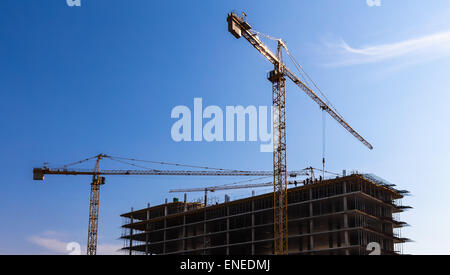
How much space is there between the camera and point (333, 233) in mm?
94062

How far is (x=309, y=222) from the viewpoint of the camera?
325ft

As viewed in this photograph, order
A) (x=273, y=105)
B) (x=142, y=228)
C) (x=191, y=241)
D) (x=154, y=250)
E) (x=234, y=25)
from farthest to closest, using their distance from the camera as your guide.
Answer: (x=142, y=228) → (x=154, y=250) → (x=191, y=241) → (x=273, y=105) → (x=234, y=25)

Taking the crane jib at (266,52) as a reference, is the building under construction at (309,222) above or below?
below

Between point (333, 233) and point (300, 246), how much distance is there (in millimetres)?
9544

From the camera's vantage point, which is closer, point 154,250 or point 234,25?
point 234,25

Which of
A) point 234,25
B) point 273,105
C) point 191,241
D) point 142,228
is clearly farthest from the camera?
point 142,228

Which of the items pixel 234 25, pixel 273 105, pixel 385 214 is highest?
pixel 234 25

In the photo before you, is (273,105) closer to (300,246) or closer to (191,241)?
(300,246)

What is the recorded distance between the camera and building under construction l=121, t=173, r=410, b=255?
93375mm

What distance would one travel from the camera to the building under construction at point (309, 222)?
9338 centimetres

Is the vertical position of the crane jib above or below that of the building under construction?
above
